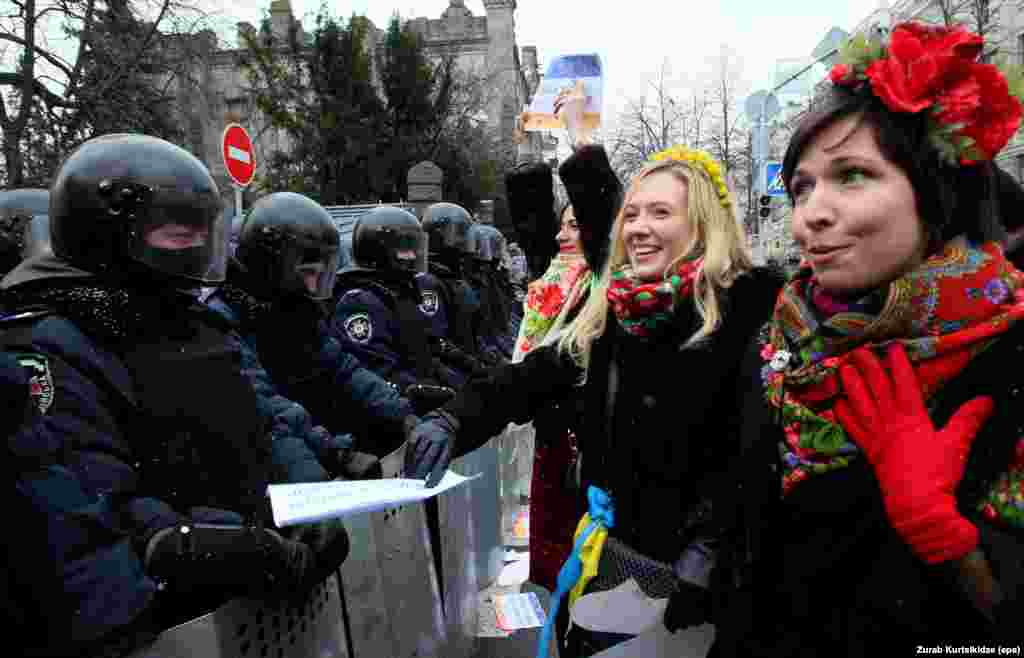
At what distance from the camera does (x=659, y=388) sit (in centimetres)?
186

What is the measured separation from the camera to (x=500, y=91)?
37812 mm

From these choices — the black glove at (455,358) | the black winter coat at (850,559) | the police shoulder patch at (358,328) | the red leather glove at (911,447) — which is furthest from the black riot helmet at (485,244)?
the red leather glove at (911,447)

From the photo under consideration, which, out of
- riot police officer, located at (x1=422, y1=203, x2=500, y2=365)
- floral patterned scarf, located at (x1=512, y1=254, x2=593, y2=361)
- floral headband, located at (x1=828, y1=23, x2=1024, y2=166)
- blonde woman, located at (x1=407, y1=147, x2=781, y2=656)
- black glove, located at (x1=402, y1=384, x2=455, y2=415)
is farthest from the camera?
riot police officer, located at (x1=422, y1=203, x2=500, y2=365)

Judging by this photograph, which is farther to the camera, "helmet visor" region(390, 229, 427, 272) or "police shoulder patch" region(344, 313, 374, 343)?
"helmet visor" region(390, 229, 427, 272)

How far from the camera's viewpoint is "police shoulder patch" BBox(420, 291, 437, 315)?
5752mm

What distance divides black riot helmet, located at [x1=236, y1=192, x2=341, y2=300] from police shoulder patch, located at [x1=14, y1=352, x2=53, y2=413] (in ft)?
5.73

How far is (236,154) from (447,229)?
3.25 metres

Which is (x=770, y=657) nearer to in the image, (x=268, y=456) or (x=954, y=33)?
(x=954, y=33)

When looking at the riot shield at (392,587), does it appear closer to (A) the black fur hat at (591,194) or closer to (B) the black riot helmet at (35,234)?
(A) the black fur hat at (591,194)

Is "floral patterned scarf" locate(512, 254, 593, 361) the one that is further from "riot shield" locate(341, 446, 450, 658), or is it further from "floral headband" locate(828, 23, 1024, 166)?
"floral headband" locate(828, 23, 1024, 166)

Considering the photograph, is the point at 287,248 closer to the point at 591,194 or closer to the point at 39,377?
the point at 591,194

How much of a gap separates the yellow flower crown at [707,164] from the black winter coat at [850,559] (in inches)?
29.9

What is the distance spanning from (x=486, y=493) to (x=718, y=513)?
10.00ft

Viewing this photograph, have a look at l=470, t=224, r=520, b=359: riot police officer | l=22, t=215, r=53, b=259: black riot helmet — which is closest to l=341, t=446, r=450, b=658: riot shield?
l=22, t=215, r=53, b=259: black riot helmet
